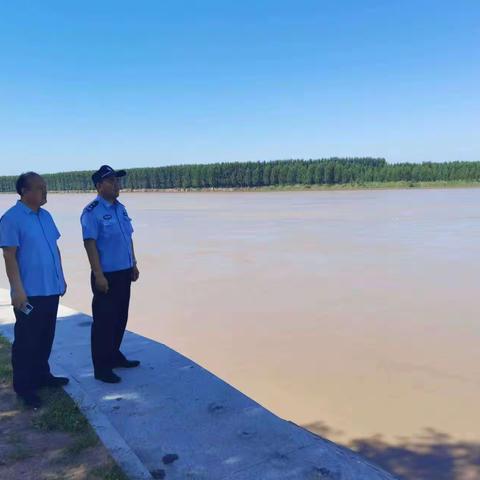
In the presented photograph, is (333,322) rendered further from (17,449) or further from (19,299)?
(17,449)

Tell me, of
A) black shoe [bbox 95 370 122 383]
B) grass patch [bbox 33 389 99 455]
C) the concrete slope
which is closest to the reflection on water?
the concrete slope

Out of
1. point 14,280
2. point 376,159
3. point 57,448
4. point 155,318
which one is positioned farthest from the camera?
point 376,159

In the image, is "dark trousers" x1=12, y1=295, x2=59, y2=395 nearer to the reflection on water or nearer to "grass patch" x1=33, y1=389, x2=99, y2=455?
"grass patch" x1=33, y1=389, x2=99, y2=455

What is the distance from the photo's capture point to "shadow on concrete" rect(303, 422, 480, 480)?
3752 millimetres

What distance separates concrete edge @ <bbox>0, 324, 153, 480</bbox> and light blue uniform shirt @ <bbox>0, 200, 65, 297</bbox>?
0.81 meters

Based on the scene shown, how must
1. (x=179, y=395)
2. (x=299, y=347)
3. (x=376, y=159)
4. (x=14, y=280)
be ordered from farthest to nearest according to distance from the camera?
(x=376, y=159), (x=299, y=347), (x=179, y=395), (x=14, y=280)

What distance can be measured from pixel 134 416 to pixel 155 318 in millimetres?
4430

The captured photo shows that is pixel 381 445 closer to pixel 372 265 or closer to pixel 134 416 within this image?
pixel 134 416

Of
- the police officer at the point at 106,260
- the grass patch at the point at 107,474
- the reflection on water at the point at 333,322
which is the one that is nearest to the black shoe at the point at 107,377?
the police officer at the point at 106,260

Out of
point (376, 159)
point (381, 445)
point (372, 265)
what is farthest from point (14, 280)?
point (376, 159)

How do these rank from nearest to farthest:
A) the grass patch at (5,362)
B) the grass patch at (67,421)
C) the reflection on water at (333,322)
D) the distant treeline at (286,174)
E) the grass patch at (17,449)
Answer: the grass patch at (17,449) → the grass patch at (67,421) → the grass patch at (5,362) → the reflection on water at (333,322) → the distant treeline at (286,174)

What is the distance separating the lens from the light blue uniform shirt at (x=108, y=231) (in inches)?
163

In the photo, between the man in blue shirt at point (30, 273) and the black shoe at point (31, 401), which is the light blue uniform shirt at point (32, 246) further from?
the black shoe at point (31, 401)

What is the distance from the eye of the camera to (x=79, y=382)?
14.4ft
